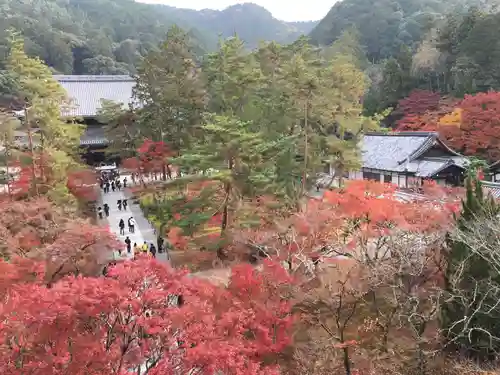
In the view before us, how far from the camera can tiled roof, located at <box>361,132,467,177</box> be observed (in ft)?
103

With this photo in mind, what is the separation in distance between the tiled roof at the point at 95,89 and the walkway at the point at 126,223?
12.2 m

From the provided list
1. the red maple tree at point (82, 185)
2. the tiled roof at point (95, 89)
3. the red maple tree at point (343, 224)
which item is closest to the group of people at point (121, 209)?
the red maple tree at point (82, 185)

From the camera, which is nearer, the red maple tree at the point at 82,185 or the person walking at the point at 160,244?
the person walking at the point at 160,244

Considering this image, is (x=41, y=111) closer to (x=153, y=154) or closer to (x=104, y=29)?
→ (x=153, y=154)

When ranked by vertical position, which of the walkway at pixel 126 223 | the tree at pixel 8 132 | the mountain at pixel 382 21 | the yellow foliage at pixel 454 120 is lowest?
the walkway at pixel 126 223

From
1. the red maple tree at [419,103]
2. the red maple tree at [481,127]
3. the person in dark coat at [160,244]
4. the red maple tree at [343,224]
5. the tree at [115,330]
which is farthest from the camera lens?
the red maple tree at [419,103]

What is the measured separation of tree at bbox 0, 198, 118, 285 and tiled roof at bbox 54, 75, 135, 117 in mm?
27220

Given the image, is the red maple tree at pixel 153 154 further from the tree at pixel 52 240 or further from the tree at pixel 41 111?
the tree at pixel 52 240

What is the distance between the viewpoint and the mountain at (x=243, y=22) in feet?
502

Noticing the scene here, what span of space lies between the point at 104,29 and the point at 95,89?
2620 inches

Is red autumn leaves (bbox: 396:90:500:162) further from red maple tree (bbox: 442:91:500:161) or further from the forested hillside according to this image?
the forested hillside

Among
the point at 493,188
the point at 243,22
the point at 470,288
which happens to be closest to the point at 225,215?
the point at 470,288

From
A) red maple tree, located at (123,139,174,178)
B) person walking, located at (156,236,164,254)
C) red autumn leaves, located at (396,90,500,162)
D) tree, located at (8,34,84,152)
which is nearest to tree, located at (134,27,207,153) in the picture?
red maple tree, located at (123,139,174,178)

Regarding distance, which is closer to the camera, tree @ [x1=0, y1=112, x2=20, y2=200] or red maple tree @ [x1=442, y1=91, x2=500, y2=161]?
tree @ [x1=0, y1=112, x2=20, y2=200]
